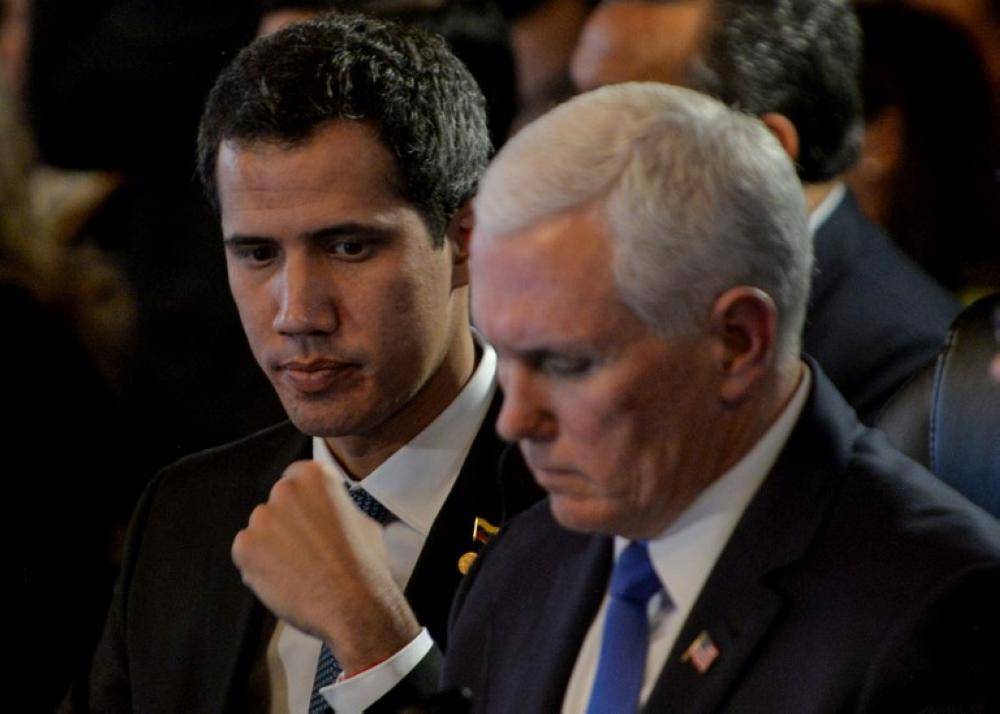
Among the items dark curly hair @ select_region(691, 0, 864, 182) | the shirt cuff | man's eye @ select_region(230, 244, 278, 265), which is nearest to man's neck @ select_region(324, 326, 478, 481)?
man's eye @ select_region(230, 244, 278, 265)

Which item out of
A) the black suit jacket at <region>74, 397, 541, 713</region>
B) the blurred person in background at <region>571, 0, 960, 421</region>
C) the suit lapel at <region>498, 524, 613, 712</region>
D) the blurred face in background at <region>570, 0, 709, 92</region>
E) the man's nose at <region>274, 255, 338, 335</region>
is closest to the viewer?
the suit lapel at <region>498, 524, 613, 712</region>

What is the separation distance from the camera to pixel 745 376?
179 centimetres

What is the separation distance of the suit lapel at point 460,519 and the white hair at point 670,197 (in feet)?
2.55

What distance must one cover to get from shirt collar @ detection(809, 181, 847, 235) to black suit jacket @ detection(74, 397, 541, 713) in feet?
3.36

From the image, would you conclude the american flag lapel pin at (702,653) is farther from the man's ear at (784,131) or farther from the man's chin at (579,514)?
the man's ear at (784,131)

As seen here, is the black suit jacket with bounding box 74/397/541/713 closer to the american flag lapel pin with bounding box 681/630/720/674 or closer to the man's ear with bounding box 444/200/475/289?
the man's ear with bounding box 444/200/475/289

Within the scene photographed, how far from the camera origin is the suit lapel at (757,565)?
177 cm

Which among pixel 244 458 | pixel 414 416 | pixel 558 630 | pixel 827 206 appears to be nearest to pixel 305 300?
pixel 414 416

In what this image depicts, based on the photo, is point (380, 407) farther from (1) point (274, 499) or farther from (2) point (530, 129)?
(2) point (530, 129)

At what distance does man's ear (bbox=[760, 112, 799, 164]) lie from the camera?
3.25 meters

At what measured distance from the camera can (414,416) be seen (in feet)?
8.49

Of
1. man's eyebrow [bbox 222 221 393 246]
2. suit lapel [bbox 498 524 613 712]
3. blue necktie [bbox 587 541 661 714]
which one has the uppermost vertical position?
man's eyebrow [bbox 222 221 393 246]

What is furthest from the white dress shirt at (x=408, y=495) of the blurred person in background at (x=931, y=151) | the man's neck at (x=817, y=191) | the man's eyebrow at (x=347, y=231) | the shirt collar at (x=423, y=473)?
the blurred person in background at (x=931, y=151)

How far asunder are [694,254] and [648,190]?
0.08 m
